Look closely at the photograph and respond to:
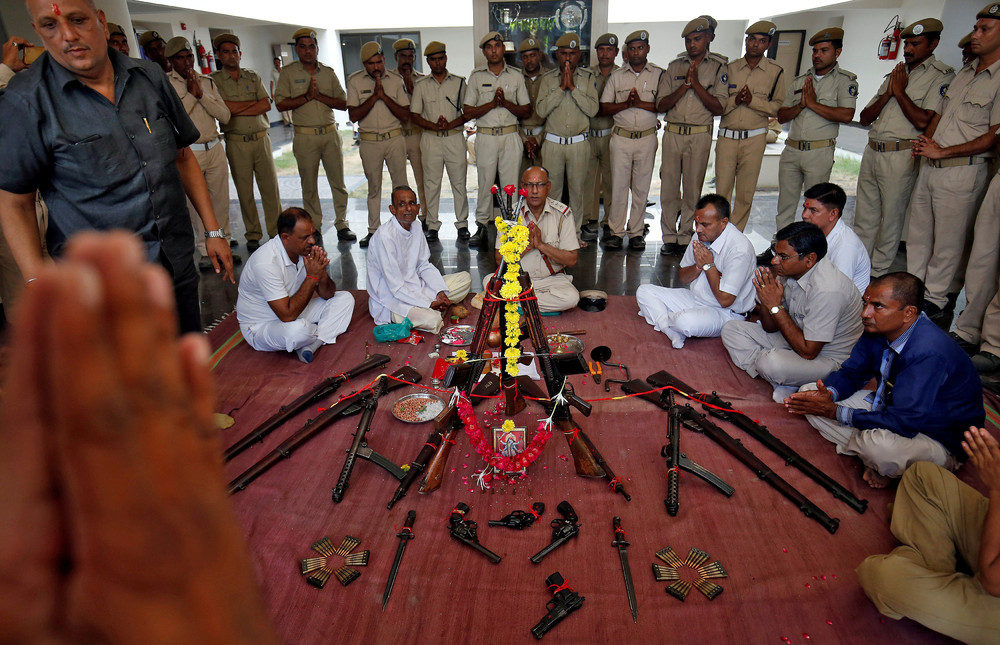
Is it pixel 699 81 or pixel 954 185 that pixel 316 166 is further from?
pixel 954 185

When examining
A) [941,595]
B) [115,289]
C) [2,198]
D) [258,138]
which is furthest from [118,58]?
[258,138]

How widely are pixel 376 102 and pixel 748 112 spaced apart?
474 centimetres

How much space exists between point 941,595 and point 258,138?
8.11m

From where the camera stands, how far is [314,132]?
781 cm

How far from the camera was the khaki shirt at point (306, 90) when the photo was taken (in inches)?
302

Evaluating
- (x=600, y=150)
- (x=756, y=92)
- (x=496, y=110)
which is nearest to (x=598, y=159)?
(x=600, y=150)

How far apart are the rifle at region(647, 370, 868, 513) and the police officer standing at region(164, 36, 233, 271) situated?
17.7ft

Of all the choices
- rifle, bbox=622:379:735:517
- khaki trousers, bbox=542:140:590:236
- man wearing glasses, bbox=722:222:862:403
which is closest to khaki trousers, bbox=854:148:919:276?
man wearing glasses, bbox=722:222:862:403

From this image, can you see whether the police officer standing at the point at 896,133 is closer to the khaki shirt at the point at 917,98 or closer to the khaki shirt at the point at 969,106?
the khaki shirt at the point at 917,98

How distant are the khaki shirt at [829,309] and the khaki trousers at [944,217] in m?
2.23

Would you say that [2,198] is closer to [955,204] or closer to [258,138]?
[258,138]

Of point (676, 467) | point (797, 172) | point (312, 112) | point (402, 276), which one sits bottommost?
point (676, 467)

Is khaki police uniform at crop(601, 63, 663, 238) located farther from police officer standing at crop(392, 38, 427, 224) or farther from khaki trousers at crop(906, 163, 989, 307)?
khaki trousers at crop(906, 163, 989, 307)

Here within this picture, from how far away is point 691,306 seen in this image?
527cm
